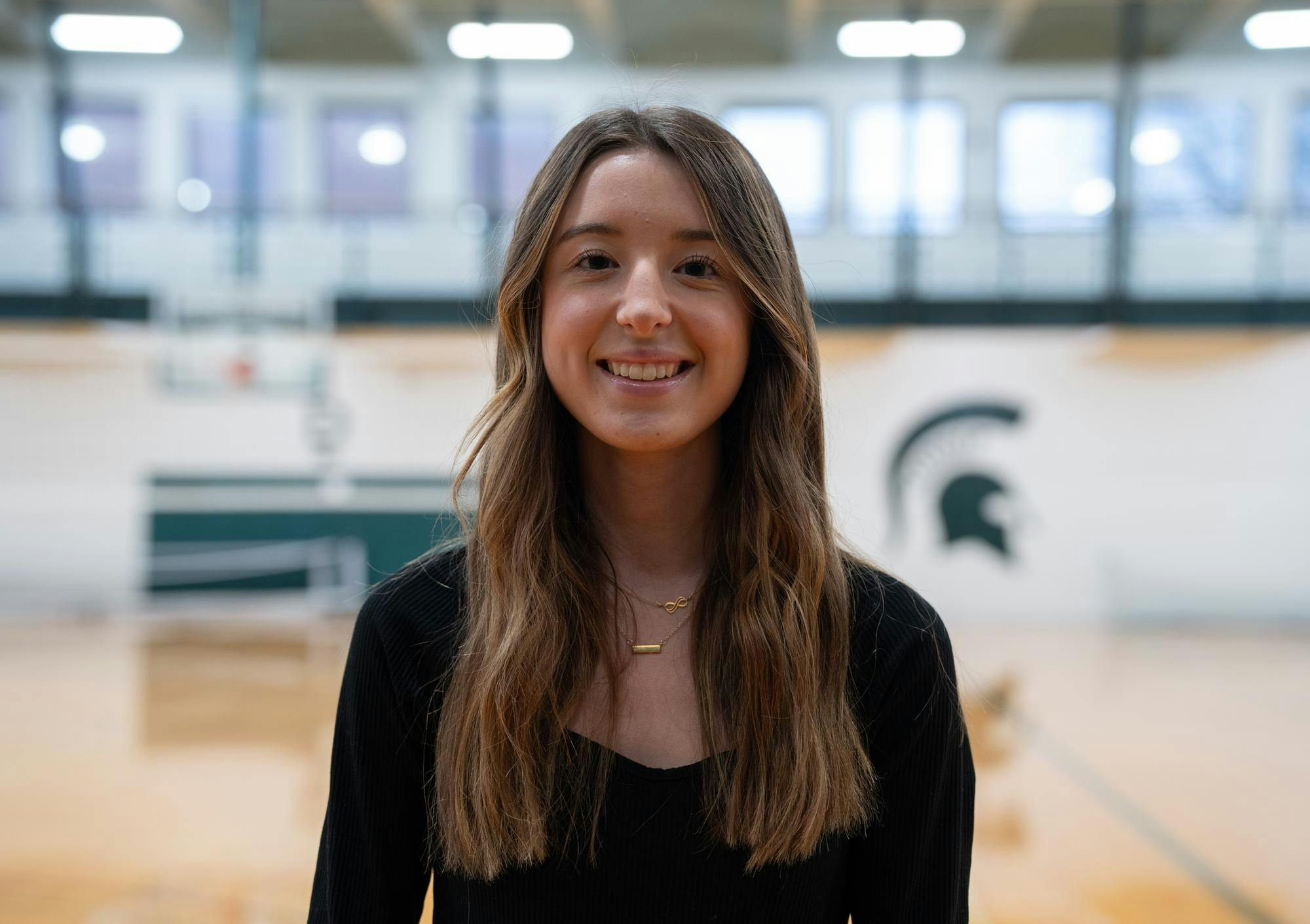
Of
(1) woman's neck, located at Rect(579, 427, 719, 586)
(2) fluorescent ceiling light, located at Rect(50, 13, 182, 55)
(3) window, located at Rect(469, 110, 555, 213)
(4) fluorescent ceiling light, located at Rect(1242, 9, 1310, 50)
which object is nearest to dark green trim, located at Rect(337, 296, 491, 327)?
(3) window, located at Rect(469, 110, 555, 213)

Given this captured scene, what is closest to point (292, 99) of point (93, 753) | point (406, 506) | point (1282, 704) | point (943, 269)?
point (406, 506)

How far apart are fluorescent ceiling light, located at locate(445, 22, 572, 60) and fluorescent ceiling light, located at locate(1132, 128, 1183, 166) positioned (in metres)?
5.11

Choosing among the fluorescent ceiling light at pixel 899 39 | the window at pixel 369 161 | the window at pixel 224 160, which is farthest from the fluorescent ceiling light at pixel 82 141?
the fluorescent ceiling light at pixel 899 39

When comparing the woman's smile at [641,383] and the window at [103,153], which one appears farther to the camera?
the window at [103,153]

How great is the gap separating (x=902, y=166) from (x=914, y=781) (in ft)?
30.8

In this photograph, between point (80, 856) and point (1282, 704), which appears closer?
point (80, 856)

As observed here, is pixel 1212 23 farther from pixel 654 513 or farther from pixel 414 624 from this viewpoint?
pixel 414 624

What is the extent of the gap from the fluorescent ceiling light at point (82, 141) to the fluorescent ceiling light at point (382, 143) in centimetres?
233

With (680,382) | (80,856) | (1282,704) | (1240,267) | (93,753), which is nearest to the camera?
(680,382)

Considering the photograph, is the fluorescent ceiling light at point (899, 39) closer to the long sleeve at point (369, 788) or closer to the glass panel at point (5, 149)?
the glass panel at point (5, 149)

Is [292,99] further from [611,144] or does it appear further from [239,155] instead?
[611,144]

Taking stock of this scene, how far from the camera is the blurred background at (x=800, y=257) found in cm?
915

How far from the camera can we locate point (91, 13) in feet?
32.5

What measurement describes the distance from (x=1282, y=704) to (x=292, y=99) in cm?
908
